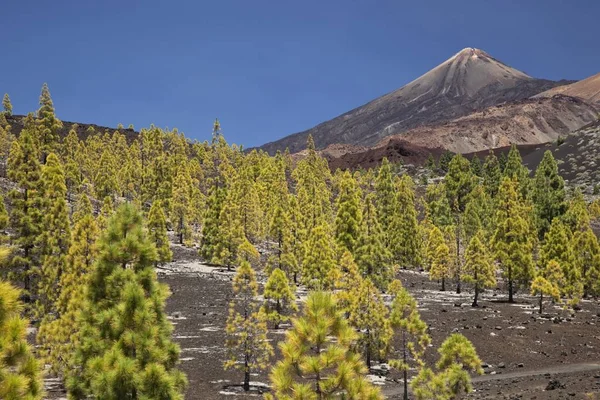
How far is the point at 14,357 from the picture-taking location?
8.25m

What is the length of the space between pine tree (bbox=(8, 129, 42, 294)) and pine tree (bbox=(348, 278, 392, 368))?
21864mm

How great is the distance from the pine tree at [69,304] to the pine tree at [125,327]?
6.57 m

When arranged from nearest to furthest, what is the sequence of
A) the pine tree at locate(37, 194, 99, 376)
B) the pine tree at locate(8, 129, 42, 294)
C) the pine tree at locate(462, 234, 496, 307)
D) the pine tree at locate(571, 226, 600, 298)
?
1. the pine tree at locate(37, 194, 99, 376)
2. the pine tree at locate(8, 129, 42, 294)
3. the pine tree at locate(462, 234, 496, 307)
4. the pine tree at locate(571, 226, 600, 298)

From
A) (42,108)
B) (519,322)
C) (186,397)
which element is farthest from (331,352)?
(42,108)

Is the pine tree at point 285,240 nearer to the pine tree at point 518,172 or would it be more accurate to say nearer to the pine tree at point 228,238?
the pine tree at point 228,238

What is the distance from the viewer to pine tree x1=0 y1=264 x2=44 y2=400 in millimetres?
7883

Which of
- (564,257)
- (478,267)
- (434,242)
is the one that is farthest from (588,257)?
(434,242)

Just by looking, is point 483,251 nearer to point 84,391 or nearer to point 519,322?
point 519,322

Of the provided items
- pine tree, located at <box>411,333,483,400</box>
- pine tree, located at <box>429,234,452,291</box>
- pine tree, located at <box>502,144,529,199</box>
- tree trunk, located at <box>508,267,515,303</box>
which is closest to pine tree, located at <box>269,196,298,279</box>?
pine tree, located at <box>429,234,452,291</box>

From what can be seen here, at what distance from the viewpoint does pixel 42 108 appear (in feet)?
193

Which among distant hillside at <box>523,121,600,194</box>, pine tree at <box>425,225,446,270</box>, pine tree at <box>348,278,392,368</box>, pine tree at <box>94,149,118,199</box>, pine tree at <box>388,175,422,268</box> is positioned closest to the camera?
pine tree at <box>348,278,392,368</box>

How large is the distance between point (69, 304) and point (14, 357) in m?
13.5

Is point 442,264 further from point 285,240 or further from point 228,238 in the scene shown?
point 228,238

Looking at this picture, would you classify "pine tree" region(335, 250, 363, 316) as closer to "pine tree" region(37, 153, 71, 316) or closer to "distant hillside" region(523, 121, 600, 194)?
"pine tree" region(37, 153, 71, 316)
